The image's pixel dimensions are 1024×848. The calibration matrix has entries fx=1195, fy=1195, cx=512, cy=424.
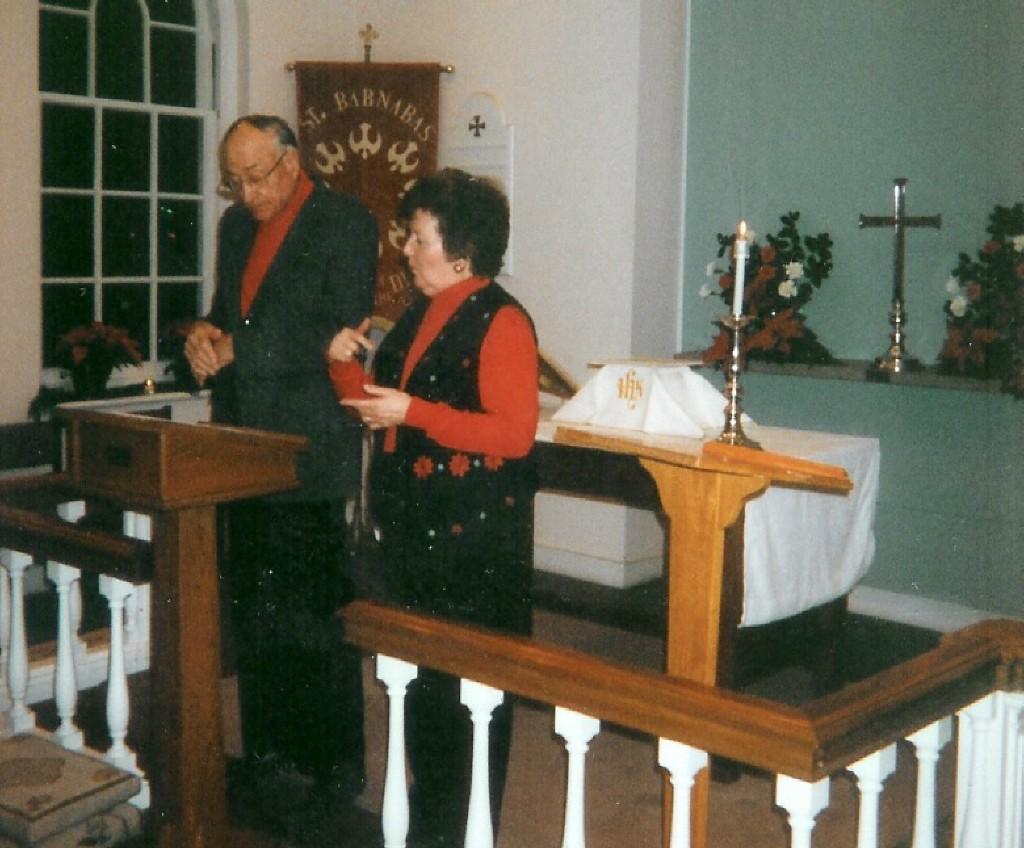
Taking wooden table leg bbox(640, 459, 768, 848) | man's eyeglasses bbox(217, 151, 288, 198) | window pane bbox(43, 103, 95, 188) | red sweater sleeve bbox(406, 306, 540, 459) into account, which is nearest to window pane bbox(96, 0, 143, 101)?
window pane bbox(43, 103, 95, 188)

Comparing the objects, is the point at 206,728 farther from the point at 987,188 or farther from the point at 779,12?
the point at 779,12

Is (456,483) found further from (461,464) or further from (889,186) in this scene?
(889,186)

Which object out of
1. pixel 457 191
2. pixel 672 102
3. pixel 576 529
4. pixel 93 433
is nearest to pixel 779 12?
pixel 672 102

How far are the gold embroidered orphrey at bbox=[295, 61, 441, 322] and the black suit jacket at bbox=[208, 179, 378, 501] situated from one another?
10.5 ft

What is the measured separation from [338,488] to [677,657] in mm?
817

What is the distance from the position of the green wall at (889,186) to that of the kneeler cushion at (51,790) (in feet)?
11.7

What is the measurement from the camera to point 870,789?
1.45 metres

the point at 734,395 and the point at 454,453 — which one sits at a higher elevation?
the point at 734,395

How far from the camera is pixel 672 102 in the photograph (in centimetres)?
532

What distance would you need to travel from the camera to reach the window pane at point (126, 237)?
573 cm

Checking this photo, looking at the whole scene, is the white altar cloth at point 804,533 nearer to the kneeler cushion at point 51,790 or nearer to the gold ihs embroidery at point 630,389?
the gold ihs embroidery at point 630,389

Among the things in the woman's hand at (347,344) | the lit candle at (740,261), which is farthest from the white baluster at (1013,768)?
the woman's hand at (347,344)

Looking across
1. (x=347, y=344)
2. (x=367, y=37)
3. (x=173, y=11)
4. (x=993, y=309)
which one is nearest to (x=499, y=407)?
(x=347, y=344)

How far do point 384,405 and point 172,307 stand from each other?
4079mm
